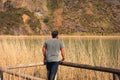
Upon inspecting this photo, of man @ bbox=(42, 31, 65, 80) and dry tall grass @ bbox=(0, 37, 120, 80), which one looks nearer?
man @ bbox=(42, 31, 65, 80)

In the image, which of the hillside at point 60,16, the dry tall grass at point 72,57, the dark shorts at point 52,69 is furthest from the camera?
the hillside at point 60,16

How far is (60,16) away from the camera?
8475 centimetres

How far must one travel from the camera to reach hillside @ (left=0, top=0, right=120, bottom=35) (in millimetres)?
74438

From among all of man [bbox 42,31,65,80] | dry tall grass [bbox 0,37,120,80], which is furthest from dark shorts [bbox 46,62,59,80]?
dry tall grass [bbox 0,37,120,80]

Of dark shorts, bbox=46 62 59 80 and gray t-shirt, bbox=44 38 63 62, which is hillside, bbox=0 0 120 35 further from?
gray t-shirt, bbox=44 38 63 62

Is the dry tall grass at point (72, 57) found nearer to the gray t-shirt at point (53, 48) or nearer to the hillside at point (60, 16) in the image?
the gray t-shirt at point (53, 48)

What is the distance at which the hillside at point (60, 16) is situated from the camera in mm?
74438

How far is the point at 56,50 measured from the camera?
10.8 m

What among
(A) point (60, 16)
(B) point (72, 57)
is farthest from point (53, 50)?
(A) point (60, 16)

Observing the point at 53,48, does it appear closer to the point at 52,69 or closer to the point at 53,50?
the point at 53,50

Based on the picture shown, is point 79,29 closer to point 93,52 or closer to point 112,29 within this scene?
point 112,29

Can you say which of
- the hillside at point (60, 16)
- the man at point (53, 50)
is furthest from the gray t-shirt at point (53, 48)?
the hillside at point (60, 16)

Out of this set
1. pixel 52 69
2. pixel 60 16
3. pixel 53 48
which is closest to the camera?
pixel 53 48

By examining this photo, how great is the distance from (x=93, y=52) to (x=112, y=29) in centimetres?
6818
